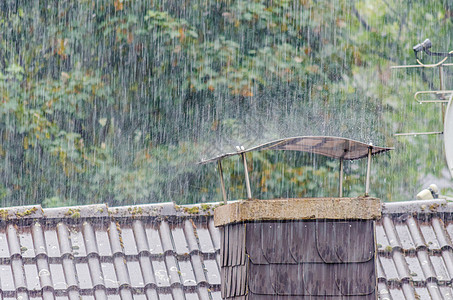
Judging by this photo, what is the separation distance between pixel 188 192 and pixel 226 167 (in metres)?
0.82

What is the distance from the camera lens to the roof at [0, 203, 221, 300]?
164 inches

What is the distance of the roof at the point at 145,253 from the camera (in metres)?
4.18

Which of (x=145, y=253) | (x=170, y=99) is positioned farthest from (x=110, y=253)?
(x=170, y=99)

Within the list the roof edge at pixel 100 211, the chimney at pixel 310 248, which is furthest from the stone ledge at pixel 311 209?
the roof edge at pixel 100 211

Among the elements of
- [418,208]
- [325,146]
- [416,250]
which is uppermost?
[325,146]

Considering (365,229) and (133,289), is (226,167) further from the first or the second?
(365,229)

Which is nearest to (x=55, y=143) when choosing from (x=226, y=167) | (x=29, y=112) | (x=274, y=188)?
(x=29, y=112)

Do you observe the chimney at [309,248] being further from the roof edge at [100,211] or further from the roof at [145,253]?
the roof edge at [100,211]

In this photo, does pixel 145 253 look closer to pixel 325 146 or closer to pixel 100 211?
pixel 100 211

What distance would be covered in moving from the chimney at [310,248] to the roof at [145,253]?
0.98 m

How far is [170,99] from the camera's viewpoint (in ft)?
44.1

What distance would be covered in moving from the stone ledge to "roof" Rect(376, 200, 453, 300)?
119cm

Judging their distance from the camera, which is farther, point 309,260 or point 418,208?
point 418,208

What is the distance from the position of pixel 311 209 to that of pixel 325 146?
45 cm
